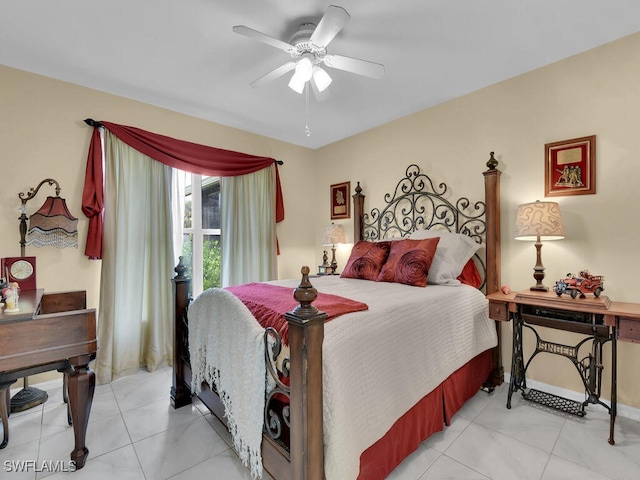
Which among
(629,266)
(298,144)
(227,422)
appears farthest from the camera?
(298,144)

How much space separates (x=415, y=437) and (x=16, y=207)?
10.6 feet

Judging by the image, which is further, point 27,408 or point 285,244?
point 285,244

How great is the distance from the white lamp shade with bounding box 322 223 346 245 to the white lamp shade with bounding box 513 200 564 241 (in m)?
2.03

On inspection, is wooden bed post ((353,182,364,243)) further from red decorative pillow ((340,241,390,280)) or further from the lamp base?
the lamp base

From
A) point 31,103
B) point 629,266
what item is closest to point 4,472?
point 31,103

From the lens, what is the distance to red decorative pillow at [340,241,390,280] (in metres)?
2.72

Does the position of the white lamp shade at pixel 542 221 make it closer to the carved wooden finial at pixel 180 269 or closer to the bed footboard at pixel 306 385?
the bed footboard at pixel 306 385

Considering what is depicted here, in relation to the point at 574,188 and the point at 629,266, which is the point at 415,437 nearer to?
the point at 629,266

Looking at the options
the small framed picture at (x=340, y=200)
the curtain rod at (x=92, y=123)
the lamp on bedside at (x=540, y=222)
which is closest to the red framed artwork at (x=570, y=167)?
the lamp on bedside at (x=540, y=222)

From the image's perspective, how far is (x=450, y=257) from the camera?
2541mm

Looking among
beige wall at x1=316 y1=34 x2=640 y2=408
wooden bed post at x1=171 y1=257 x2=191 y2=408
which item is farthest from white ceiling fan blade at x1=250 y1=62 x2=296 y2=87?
beige wall at x1=316 y1=34 x2=640 y2=408

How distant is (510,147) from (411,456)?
7.92ft

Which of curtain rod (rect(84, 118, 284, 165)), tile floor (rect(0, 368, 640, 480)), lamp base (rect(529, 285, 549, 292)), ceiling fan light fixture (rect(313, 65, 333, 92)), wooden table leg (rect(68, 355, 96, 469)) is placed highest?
ceiling fan light fixture (rect(313, 65, 333, 92))

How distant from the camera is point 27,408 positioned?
2.19m
